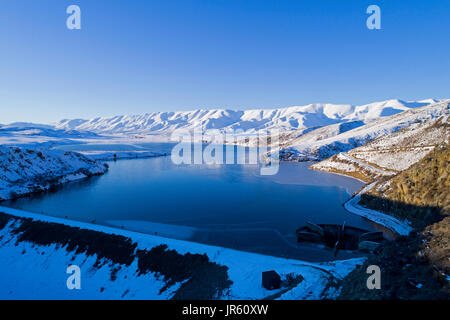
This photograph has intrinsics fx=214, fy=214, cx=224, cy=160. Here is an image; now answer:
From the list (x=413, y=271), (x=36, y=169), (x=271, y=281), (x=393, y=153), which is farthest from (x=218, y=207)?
(x=393, y=153)

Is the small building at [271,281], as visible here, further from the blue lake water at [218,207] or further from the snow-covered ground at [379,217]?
the snow-covered ground at [379,217]

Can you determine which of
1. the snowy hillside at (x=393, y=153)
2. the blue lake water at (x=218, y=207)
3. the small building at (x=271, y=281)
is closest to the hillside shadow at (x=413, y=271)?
the small building at (x=271, y=281)

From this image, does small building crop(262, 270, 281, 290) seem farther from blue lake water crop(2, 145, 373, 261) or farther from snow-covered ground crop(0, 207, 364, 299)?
blue lake water crop(2, 145, 373, 261)

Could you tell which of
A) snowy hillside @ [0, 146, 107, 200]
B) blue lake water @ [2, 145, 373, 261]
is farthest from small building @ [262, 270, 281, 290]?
snowy hillside @ [0, 146, 107, 200]

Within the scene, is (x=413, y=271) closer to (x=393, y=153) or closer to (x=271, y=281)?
(x=271, y=281)
